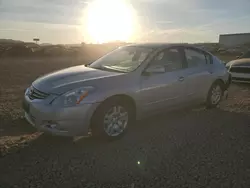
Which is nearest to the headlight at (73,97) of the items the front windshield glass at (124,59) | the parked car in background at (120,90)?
the parked car in background at (120,90)

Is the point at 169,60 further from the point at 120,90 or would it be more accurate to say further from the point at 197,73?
the point at 120,90

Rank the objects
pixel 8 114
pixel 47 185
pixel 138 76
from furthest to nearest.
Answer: pixel 8 114
pixel 138 76
pixel 47 185

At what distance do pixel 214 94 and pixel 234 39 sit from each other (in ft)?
267

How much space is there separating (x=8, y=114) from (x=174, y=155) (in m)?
4.08

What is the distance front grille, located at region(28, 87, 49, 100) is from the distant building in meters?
79.3

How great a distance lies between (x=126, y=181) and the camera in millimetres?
3486

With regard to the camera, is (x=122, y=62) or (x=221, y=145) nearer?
(x=221, y=145)

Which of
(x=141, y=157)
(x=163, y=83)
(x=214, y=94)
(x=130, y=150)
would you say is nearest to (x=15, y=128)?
(x=130, y=150)

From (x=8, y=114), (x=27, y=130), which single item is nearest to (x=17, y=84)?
(x=8, y=114)

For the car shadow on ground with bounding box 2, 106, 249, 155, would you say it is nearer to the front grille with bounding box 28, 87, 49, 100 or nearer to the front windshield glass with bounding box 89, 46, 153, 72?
the front grille with bounding box 28, 87, 49, 100

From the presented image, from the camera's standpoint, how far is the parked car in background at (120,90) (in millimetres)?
4277

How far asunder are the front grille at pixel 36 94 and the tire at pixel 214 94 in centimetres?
393

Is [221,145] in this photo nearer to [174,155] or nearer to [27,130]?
[174,155]

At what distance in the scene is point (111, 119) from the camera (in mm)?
4637
